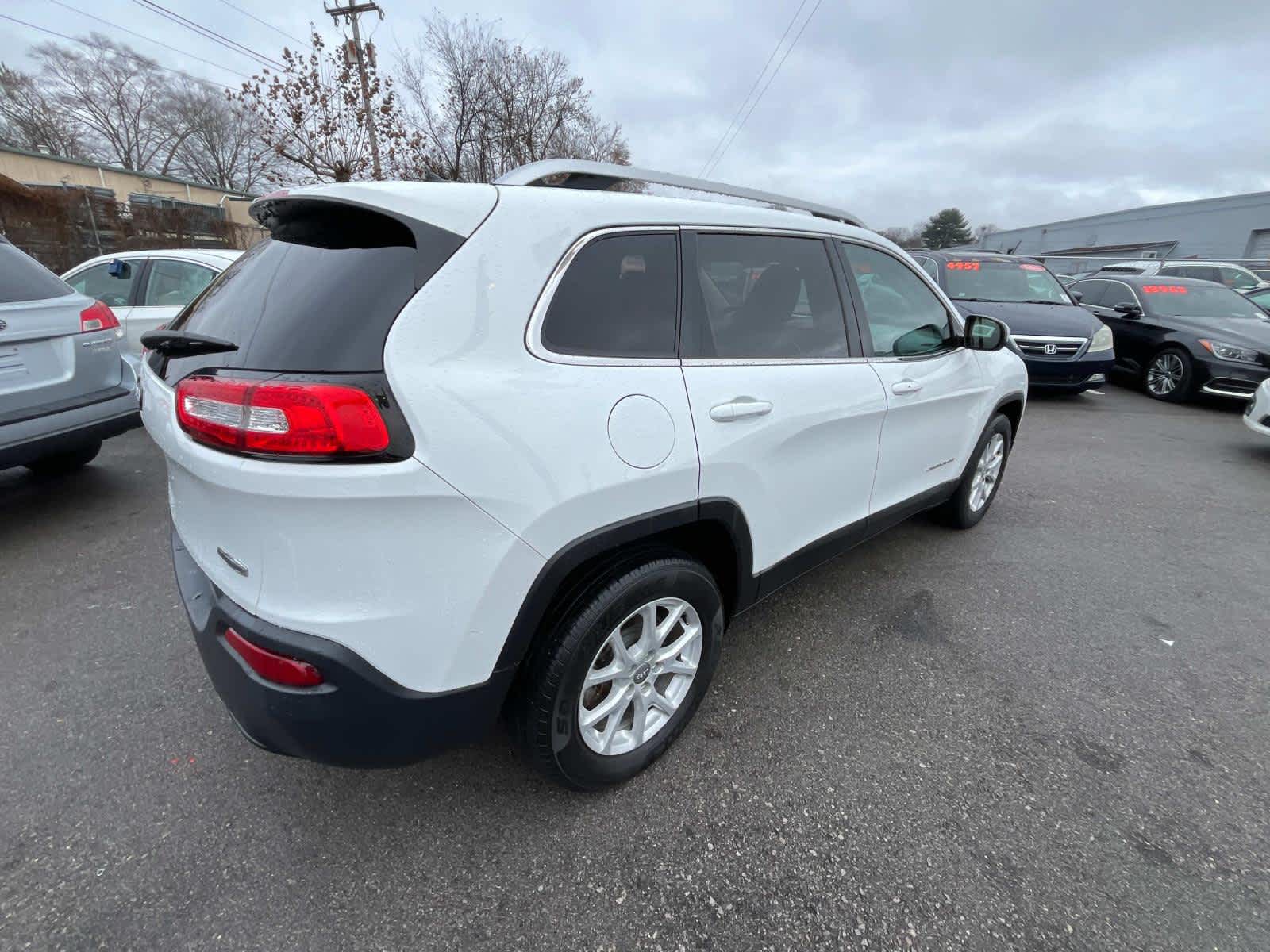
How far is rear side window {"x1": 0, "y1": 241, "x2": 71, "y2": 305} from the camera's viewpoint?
3287 millimetres

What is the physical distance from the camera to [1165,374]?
8.01 m

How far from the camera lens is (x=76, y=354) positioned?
11.6 feet

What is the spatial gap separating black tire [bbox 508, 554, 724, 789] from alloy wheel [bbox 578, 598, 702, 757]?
0.03 metres

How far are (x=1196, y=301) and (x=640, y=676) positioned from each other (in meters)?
10.7

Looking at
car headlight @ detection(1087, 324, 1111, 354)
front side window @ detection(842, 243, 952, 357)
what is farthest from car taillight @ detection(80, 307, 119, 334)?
car headlight @ detection(1087, 324, 1111, 354)

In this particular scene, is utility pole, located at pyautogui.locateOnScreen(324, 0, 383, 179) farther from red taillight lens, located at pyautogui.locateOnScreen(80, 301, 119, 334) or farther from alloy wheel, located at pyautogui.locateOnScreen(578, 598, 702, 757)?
alloy wheel, located at pyautogui.locateOnScreen(578, 598, 702, 757)

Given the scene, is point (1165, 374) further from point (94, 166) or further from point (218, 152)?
point (218, 152)

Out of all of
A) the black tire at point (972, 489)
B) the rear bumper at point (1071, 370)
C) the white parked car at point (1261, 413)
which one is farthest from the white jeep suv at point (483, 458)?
the rear bumper at point (1071, 370)

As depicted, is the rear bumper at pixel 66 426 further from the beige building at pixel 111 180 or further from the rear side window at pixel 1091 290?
the beige building at pixel 111 180

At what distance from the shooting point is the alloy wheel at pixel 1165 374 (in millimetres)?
7826

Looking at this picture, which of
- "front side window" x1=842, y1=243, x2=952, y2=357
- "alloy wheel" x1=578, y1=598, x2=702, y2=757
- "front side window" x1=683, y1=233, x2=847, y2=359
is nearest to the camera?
"alloy wheel" x1=578, y1=598, x2=702, y2=757

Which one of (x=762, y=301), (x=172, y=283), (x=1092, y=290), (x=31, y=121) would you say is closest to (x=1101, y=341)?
(x=1092, y=290)

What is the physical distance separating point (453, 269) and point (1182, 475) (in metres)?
6.42

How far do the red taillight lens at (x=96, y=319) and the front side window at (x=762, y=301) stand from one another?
12.7 feet
